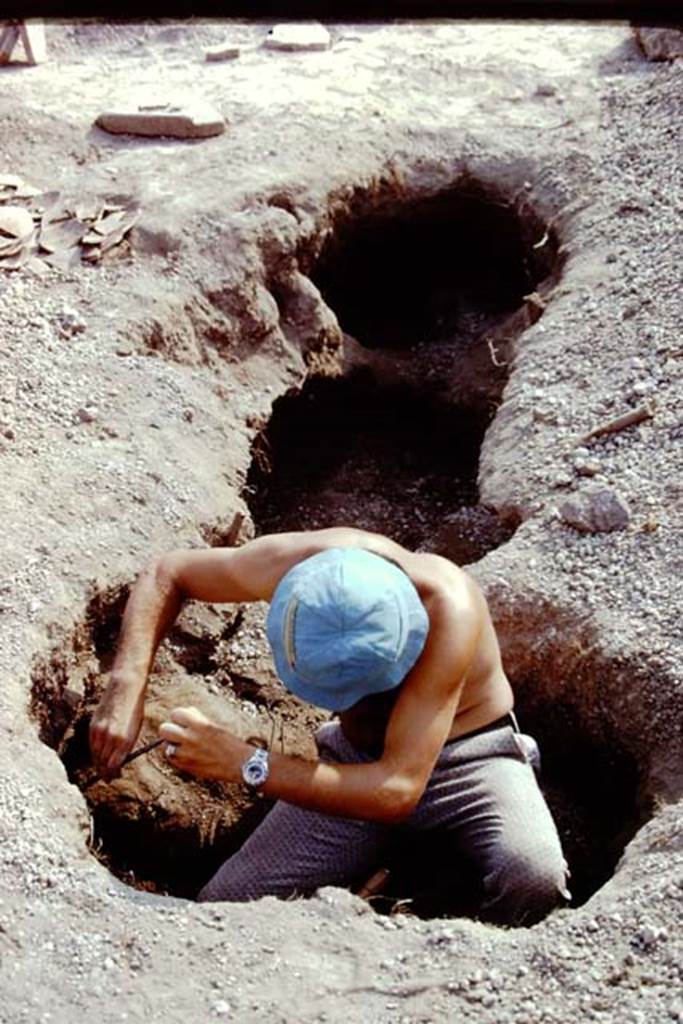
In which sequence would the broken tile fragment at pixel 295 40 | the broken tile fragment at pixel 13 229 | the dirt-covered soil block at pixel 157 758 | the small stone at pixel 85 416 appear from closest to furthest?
the dirt-covered soil block at pixel 157 758 < the small stone at pixel 85 416 < the broken tile fragment at pixel 13 229 < the broken tile fragment at pixel 295 40

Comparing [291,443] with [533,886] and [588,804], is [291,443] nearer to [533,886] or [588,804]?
[588,804]

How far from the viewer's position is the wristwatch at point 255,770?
4.36m

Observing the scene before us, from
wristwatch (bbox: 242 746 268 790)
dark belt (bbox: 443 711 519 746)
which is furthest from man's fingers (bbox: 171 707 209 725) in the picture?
dark belt (bbox: 443 711 519 746)

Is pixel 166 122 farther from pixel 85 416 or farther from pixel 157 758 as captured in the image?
pixel 157 758

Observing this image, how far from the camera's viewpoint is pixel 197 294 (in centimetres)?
682

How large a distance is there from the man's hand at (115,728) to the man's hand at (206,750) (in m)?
0.30

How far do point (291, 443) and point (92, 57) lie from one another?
10.1 feet

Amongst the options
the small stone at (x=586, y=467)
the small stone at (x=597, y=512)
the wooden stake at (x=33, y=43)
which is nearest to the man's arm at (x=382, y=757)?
the small stone at (x=597, y=512)

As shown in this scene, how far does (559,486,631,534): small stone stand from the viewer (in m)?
5.72

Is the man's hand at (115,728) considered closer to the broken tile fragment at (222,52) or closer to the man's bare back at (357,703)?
the man's bare back at (357,703)

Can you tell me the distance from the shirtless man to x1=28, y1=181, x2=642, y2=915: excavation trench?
26 centimetres

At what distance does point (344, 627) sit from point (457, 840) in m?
1.06

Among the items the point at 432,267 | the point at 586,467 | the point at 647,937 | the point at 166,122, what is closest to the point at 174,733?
the point at 647,937

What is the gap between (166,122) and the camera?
779cm
